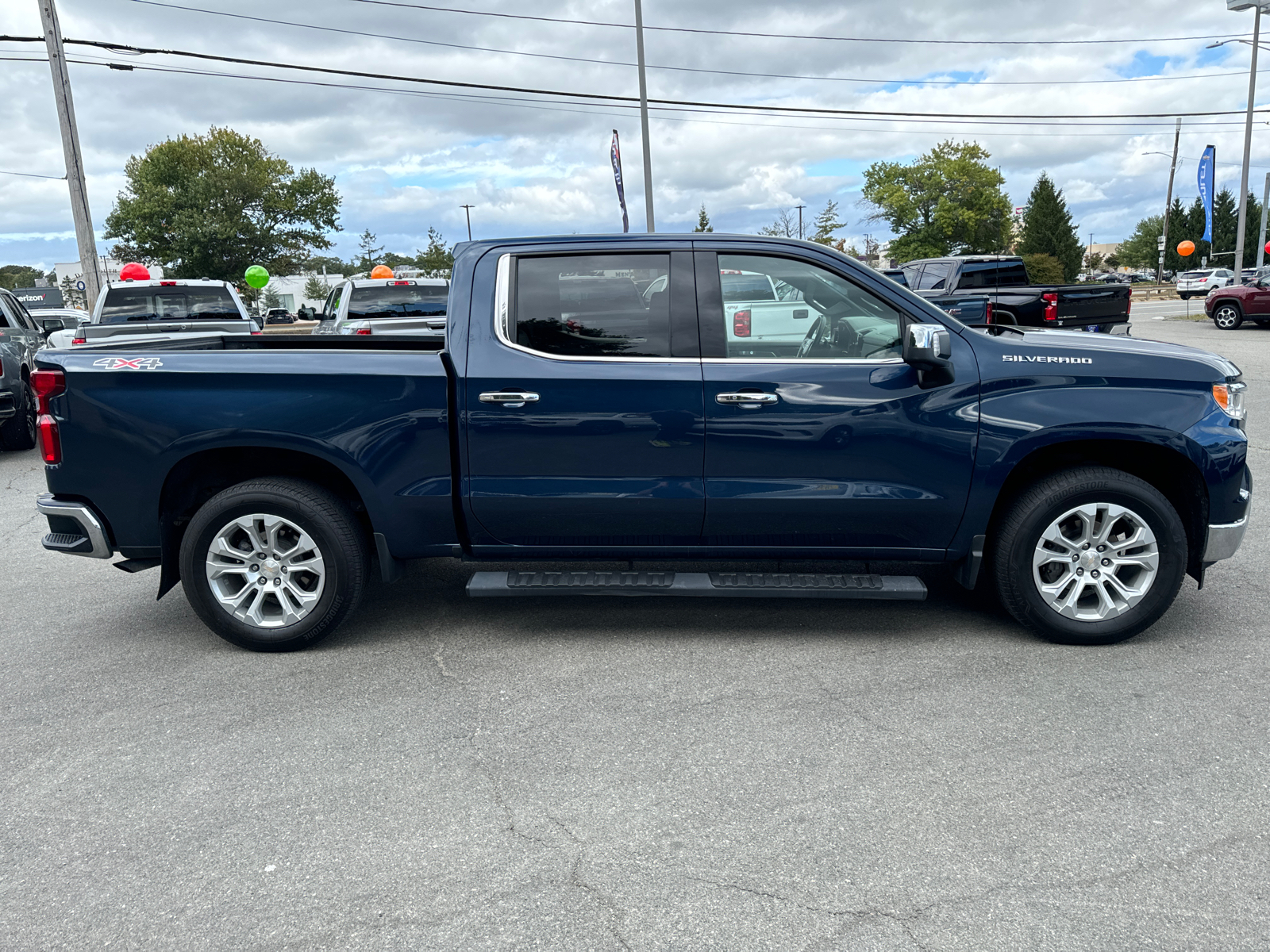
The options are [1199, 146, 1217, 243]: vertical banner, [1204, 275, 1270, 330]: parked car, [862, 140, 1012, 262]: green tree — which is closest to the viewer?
[1204, 275, 1270, 330]: parked car

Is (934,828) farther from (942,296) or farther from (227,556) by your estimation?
(942,296)

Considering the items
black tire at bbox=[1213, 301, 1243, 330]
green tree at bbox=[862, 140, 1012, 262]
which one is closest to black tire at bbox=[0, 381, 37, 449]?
black tire at bbox=[1213, 301, 1243, 330]

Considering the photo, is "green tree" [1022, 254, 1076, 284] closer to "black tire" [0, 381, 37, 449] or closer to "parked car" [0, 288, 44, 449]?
"parked car" [0, 288, 44, 449]

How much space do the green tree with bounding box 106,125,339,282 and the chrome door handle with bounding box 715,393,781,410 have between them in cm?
5933

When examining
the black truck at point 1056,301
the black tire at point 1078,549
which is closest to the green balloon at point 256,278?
the black truck at point 1056,301

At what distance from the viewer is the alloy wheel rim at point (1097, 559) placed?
4.40m

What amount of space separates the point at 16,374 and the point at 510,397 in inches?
351

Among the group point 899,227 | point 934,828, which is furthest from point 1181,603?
point 899,227

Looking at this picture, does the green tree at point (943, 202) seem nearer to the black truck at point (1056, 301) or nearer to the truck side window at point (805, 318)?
the black truck at point (1056, 301)

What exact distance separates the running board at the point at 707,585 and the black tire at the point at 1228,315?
2452 cm

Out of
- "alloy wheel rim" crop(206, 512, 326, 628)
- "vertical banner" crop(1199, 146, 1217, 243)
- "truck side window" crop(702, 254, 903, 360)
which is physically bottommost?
"alloy wheel rim" crop(206, 512, 326, 628)

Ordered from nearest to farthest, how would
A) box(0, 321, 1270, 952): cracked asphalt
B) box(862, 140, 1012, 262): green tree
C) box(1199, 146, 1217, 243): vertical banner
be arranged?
box(0, 321, 1270, 952): cracked asphalt → box(1199, 146, 1217, 243): vertical banner → box(862, 140, 1012, 262): green tree

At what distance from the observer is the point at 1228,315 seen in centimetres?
2478

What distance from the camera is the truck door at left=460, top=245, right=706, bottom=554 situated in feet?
14.3
